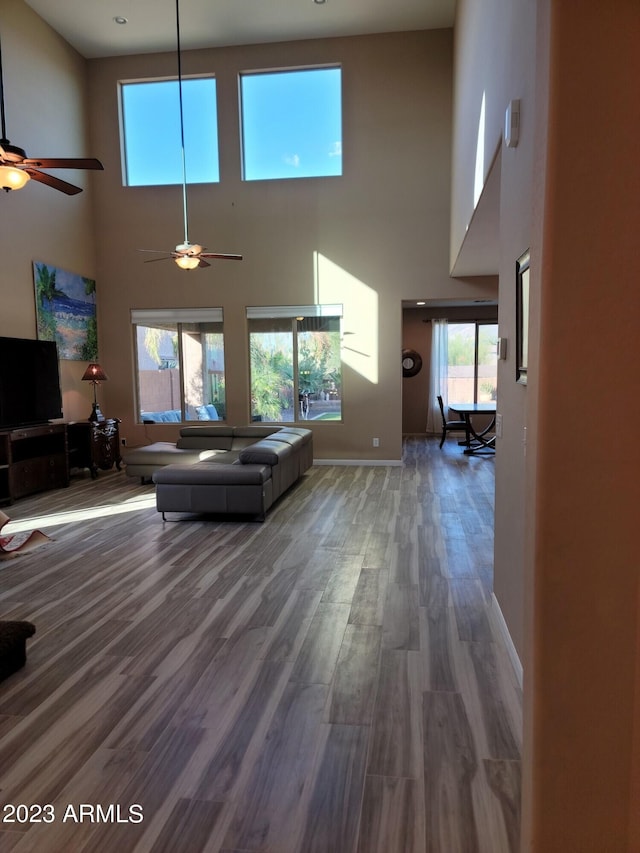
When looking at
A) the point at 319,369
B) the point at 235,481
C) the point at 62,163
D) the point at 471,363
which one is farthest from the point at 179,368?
the point at 471,363

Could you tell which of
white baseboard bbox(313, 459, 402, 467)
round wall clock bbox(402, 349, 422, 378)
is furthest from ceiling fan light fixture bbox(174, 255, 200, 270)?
round wall clock bbox(402, 349, 422, 378)

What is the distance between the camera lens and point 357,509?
555 centimetres

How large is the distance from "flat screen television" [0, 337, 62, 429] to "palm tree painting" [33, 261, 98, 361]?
0.53 m

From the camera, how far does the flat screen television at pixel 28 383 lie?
616 cm

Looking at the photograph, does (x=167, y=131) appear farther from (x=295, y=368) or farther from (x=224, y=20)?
(x=295, y=368)

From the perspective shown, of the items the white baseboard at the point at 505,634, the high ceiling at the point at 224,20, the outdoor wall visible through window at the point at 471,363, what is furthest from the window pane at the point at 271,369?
the white baseboard at the point at 505,634

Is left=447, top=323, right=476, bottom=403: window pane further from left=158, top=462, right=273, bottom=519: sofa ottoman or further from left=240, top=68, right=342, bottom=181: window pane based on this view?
left=158, top=462, right=273, bottom=519: sofa ottoman

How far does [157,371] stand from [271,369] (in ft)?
6.15

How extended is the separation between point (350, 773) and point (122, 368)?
7812 millimetres

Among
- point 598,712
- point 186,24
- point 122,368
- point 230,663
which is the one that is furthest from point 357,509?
point 186,24

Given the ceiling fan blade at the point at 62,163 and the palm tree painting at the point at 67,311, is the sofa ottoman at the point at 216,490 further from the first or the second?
the palm tree painting at the point at 67,311

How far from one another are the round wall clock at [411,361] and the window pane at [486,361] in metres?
1.19

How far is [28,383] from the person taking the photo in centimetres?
650

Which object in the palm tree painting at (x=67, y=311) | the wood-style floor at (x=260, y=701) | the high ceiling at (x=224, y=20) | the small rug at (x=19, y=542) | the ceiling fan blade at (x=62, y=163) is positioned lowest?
the wood-style floor at (x=260, y=701)
